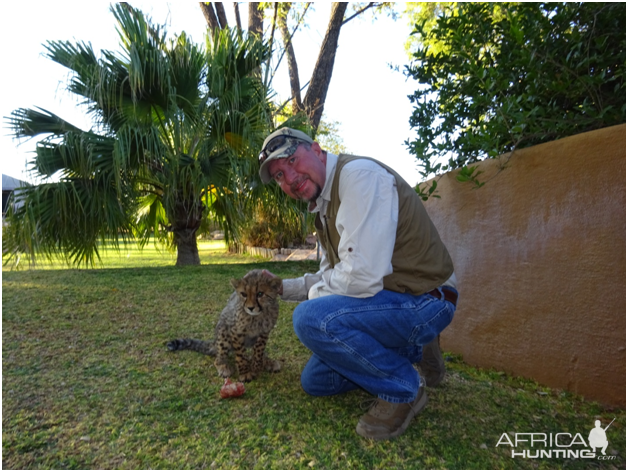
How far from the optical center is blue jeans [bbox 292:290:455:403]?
6.87 ft

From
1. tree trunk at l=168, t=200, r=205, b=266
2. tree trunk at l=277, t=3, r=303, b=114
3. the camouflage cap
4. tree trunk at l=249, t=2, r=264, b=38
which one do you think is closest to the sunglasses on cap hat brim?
the camouflage cap

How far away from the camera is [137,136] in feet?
18.3

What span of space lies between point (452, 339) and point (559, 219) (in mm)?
1254

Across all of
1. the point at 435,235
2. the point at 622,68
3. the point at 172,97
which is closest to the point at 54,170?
the point at 172,97

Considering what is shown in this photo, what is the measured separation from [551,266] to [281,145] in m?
1.79

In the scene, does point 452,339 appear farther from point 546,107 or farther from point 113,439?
point 113,439

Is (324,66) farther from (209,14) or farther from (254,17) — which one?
(209,14)

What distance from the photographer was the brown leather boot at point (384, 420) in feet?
6.87

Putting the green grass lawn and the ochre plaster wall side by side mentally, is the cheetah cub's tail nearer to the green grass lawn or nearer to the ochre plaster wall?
the green grass lawn

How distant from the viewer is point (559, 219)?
8.41 feet

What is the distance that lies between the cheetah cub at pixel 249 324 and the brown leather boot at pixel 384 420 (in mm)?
928

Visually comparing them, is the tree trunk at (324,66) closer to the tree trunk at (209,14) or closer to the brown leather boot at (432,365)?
the tree trunk at (209,14)

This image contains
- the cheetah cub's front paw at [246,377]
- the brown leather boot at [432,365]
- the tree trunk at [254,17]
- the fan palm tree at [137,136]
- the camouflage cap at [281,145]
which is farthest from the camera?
the tree trunk at [254,17]

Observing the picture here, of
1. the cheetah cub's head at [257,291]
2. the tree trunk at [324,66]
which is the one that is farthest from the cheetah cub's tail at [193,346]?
the tree trunk at [324,66]
